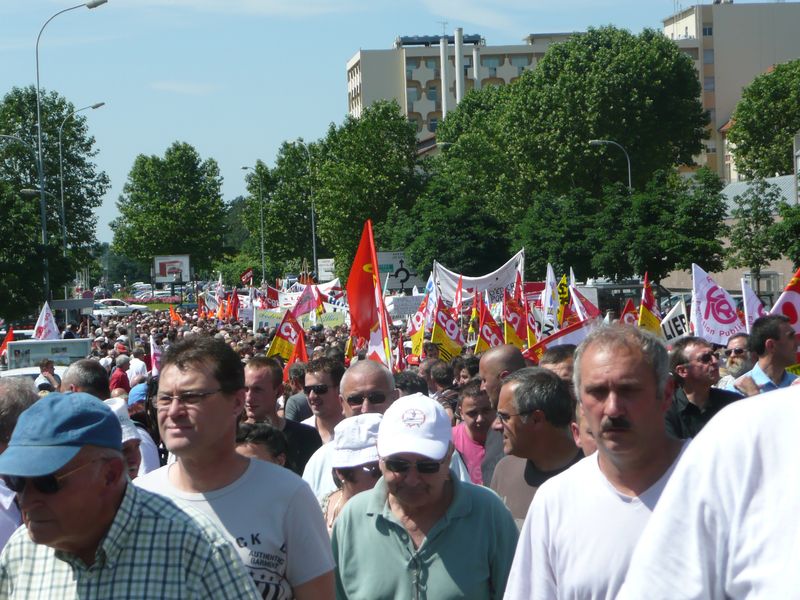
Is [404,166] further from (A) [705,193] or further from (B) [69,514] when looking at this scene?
(B) [69,514]

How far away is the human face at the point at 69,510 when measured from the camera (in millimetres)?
2686

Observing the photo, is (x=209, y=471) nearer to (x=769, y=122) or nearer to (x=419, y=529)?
(x=419, y=529)

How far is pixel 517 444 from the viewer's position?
489 cm

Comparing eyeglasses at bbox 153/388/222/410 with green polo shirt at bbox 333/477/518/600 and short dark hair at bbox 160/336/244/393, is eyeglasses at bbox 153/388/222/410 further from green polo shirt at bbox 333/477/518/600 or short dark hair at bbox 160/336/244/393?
green polo shirt at bbox 333/477/518/600

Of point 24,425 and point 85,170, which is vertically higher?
point 85,170

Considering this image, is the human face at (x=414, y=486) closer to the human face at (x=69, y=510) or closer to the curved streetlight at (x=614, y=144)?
the human face at (x=69, y=510)

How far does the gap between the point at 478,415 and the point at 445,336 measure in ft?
32.3

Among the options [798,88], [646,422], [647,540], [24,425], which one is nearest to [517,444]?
[646,422]

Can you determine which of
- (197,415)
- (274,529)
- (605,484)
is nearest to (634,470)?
(605,484)

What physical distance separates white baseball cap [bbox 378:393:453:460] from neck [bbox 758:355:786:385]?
15.0 feet

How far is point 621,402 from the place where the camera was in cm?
349

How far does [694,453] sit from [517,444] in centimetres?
308

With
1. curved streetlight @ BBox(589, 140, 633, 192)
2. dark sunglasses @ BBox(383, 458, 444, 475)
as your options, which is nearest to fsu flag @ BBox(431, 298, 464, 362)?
dark sunglasses @ BBox(383, 458, 444, 475)

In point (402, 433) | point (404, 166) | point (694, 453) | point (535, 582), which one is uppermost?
point (404, 166)
